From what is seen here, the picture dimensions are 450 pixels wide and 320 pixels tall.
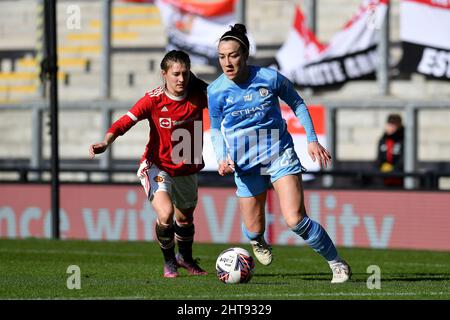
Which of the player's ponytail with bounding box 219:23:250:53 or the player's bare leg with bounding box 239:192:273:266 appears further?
the player's bare leg with bounding box 239:192:273:266

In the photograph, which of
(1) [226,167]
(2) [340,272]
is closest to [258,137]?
(1) [226,167]

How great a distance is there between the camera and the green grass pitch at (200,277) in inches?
395

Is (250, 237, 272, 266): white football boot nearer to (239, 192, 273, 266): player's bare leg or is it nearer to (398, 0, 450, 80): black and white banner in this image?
(239, 192, 273, 266): player's bare leg

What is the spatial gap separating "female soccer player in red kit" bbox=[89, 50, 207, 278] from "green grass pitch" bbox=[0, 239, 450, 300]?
0.60 m

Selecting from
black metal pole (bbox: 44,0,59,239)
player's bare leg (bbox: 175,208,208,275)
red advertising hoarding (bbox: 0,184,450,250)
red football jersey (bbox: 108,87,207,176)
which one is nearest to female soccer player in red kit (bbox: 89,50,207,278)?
red football jersey (bbox: 108,87,207,176)

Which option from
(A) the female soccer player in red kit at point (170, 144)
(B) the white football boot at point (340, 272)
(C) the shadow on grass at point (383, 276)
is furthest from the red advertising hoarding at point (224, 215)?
(B) the white football boot at point (340, 272)

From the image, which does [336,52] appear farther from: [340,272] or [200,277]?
[340,272]

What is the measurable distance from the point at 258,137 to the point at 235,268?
1.12 metres

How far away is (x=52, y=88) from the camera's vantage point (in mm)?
19438

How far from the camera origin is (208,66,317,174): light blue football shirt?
36.4ft

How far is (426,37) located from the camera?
2092 cm
